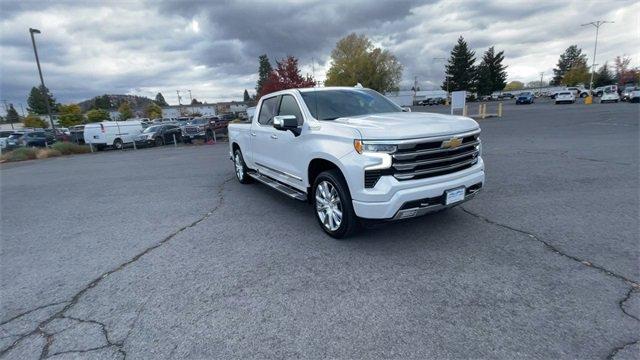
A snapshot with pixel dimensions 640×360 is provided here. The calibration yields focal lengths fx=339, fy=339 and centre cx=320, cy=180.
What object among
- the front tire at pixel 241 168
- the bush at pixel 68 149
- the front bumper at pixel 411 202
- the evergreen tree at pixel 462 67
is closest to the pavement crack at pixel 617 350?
the front bumper at pixel 411 202

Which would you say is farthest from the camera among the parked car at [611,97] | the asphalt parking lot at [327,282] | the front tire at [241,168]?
the parked car at [611,97]

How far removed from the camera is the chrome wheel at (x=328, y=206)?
4150mm

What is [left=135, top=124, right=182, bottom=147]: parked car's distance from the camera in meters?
23.8

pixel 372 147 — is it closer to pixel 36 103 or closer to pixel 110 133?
pixel 110 133

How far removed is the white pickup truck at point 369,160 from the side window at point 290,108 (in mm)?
21

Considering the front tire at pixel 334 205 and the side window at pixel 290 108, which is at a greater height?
the side window at pixel 290 108

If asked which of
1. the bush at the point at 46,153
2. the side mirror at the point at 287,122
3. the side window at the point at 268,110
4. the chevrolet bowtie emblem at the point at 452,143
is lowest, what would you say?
the bush at the point at 46,153

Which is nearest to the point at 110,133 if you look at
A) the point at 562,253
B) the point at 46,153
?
the point at 46,153

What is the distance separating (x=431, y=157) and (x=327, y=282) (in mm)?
1740

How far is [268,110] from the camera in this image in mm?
6082

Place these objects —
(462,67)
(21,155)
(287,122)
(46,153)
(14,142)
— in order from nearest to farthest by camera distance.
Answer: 1. (287,122)
2. (21,155)
3. (46,153)
4. (14,142)
5. (462,67)

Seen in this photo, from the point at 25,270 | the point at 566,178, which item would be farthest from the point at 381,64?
the point at 25,270

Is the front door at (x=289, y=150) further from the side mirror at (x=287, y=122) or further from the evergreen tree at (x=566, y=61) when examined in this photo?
the evergreen tree at (x=566, y=61)

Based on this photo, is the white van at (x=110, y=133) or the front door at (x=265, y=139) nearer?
the front door at (x=265, y=139)
